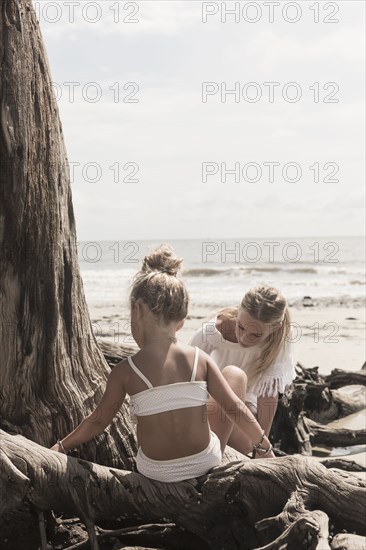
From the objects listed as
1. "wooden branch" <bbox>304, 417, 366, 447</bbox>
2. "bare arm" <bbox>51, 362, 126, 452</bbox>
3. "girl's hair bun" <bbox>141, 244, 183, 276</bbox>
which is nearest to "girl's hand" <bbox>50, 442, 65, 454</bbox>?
"bare arm" <bbox>51, 362, 126, 452</bbox>

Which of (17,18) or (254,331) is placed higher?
(17,18)

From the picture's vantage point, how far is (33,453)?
3475 mm

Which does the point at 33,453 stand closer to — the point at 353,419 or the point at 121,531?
the point at 121,531

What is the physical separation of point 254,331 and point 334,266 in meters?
31.5

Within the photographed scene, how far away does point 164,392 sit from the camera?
3.50m

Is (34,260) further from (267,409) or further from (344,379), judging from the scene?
(344,379)

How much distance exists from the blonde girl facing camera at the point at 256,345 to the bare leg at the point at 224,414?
A: 1.17 ft

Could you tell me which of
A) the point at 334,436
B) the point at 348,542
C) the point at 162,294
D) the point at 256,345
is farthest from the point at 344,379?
the point at 348,542

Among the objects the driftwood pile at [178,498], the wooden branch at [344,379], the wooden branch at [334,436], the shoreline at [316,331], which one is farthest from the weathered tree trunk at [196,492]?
the wooden branch at [344,379]

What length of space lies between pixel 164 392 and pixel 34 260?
92cm

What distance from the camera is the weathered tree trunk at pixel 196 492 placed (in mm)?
3324

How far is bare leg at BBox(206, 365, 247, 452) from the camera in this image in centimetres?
401

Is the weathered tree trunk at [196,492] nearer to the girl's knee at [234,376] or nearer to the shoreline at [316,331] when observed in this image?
the girl's knee at [234,376]

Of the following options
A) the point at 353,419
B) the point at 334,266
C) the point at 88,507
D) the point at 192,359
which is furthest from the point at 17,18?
the point at 334,266
